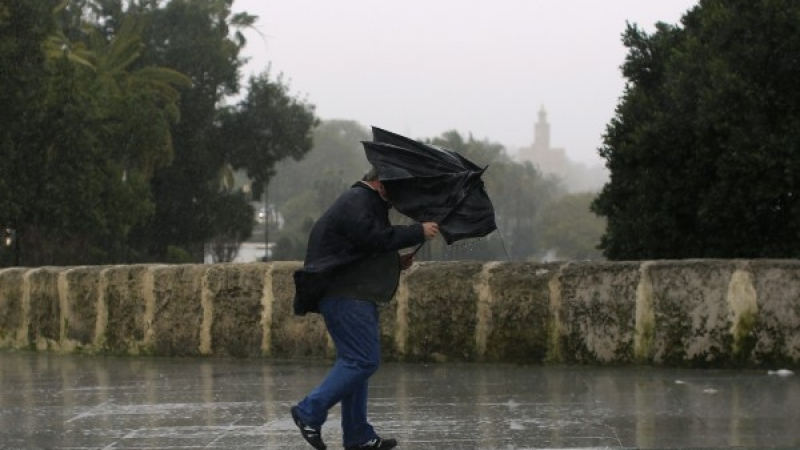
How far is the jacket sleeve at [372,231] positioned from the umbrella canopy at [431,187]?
174 millimetres

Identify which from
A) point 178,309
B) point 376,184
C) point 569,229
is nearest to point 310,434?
point 376,184

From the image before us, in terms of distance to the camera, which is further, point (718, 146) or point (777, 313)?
point (718, 146)

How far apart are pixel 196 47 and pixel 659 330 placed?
193 feet

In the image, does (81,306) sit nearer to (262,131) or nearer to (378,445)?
(378,445)

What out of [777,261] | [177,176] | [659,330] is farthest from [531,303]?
[177,176]

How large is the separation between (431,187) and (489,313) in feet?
12.8

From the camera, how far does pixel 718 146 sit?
18.0 m

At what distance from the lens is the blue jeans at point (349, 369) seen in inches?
262

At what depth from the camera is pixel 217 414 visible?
815 cm

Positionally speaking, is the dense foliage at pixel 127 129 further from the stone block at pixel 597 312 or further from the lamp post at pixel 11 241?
the stone block at pixel 597 312

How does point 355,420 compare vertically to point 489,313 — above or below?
below

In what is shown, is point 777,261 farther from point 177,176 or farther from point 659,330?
point 177,176

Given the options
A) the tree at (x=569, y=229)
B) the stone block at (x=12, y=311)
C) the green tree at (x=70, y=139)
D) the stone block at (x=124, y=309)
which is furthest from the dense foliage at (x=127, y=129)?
the tree at (x=569, y=229)

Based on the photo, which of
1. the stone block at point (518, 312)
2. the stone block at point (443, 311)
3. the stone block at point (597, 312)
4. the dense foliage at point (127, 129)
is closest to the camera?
the stone block at point (597, 312)
